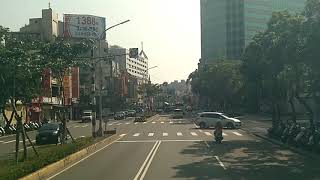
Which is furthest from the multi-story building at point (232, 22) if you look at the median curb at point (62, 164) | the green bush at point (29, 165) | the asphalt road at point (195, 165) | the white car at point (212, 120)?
the green bush at point (29, 165)

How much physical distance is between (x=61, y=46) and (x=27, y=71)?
21.5ft

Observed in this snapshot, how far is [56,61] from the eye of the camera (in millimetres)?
27266

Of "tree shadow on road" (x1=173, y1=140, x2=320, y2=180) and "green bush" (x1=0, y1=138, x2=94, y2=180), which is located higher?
"green bush" (x1=0, y1=138, x2=94, y2=180)

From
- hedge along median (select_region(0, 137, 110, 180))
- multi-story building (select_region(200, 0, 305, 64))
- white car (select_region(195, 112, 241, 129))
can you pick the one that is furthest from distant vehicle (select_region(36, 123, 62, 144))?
multi-story building (select_region(200, 0, 305, 64))

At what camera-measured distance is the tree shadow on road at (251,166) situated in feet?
57.3

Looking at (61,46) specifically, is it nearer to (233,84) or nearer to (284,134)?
(284,134)

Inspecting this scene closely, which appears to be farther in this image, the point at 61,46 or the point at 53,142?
the point at 53,142

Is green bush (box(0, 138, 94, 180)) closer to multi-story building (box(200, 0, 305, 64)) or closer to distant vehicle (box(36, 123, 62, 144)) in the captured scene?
distant vehicle (box(36, 123, 62, 144))

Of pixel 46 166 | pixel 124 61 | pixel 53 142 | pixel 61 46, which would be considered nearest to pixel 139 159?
pixel 46 166

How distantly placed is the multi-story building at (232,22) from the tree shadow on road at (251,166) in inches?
5033

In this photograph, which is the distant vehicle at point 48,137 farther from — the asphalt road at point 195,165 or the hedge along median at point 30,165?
the hedge along median at point 30,165

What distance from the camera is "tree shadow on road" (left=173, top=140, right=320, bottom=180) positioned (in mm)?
17478

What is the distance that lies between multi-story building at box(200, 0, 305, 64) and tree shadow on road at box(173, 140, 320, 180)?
127837 mm

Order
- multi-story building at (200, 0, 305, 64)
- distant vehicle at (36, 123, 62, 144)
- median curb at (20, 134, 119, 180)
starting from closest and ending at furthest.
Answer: median curb at (20, 134, 119, 180) → distant vehicle at (36, 123, 62, 144) → multi-story building at (200, 0, 305, 64)
